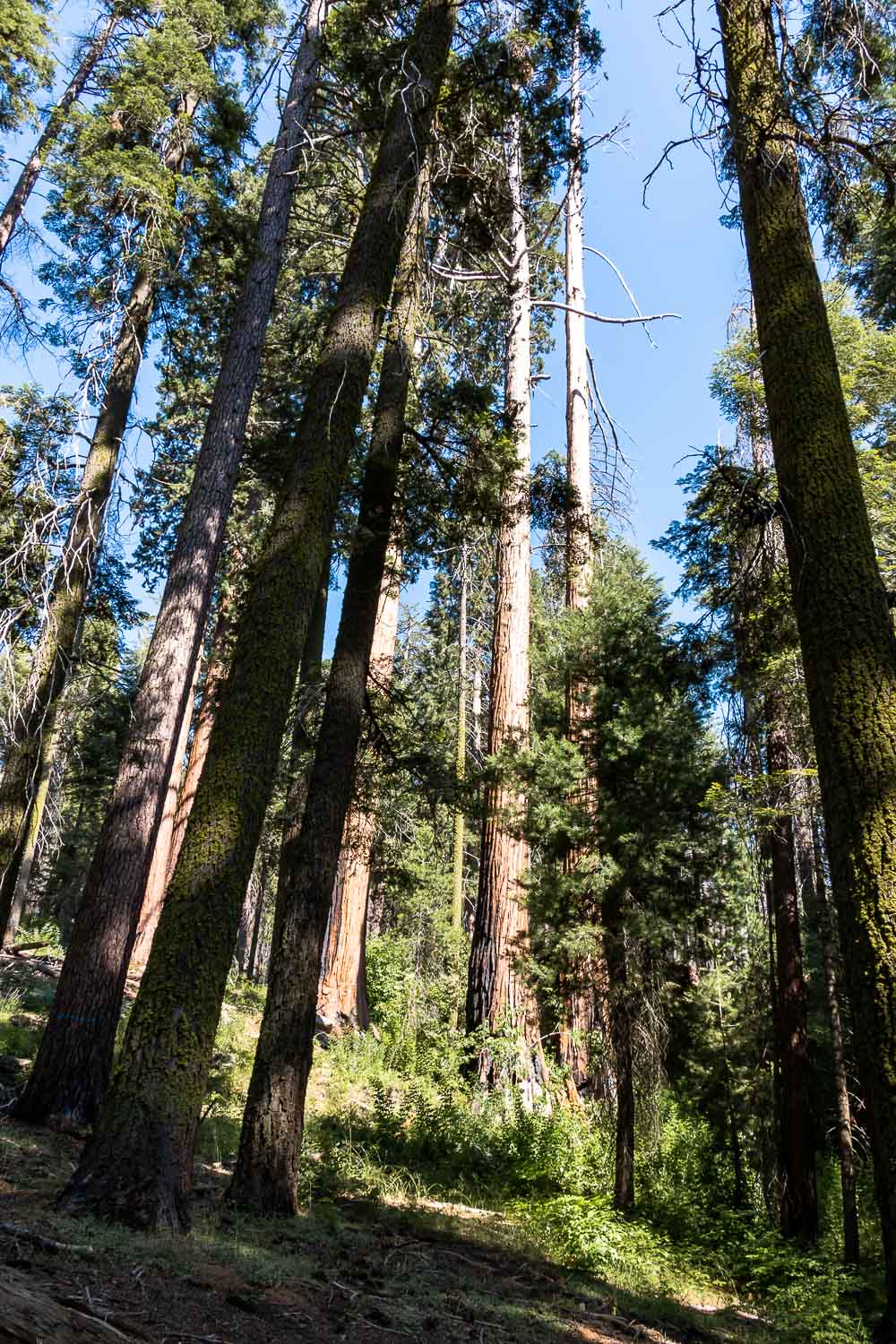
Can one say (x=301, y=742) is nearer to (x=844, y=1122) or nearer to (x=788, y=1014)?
(x=788, y=1014)

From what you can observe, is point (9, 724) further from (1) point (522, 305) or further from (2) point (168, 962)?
(1) point (522, 305)

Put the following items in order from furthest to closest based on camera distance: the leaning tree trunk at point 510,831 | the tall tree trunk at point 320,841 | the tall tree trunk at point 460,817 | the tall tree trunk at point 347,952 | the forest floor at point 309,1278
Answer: the tall tree trunk at point 460,817 < the tall tree trunk at point 347,952 < the leaning tree trunk at point 510,831 < the tall tree trunk at point 320,841 < the forest floor at point 309,1278

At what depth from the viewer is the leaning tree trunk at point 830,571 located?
12.4 feet

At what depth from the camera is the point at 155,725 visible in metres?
8.45

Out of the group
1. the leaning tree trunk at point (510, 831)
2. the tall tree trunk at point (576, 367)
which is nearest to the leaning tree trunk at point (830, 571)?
the leaning tree trunk at point (510, 831)

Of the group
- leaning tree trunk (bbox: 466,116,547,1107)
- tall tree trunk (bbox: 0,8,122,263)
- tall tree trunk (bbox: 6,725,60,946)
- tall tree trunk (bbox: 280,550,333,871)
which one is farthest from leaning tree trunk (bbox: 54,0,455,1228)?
tall tree trunk (bbox: 6,725,60,946)

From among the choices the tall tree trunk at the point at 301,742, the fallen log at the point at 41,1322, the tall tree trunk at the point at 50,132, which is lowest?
the fallen log at the point at 41,1322

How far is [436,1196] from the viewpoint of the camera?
818cm

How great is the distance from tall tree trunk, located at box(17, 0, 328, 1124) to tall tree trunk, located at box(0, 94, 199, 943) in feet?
4.97

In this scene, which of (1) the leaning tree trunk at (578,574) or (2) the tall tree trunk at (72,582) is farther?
(2) the tall tree trunk at (72,582)

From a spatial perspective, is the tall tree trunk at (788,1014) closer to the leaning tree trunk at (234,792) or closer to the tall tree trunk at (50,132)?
the leaning tree trunk at (234,792)

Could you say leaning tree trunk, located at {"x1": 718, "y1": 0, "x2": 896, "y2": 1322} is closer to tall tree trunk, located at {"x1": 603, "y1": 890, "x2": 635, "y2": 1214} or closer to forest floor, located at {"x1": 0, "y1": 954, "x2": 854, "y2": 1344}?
forest floor, located at {"x1": 0, "y1": 954, "x2": 854, "y2": 1344}

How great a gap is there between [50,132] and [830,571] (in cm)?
1204

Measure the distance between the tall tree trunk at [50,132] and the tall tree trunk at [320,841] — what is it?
6.02 metres
